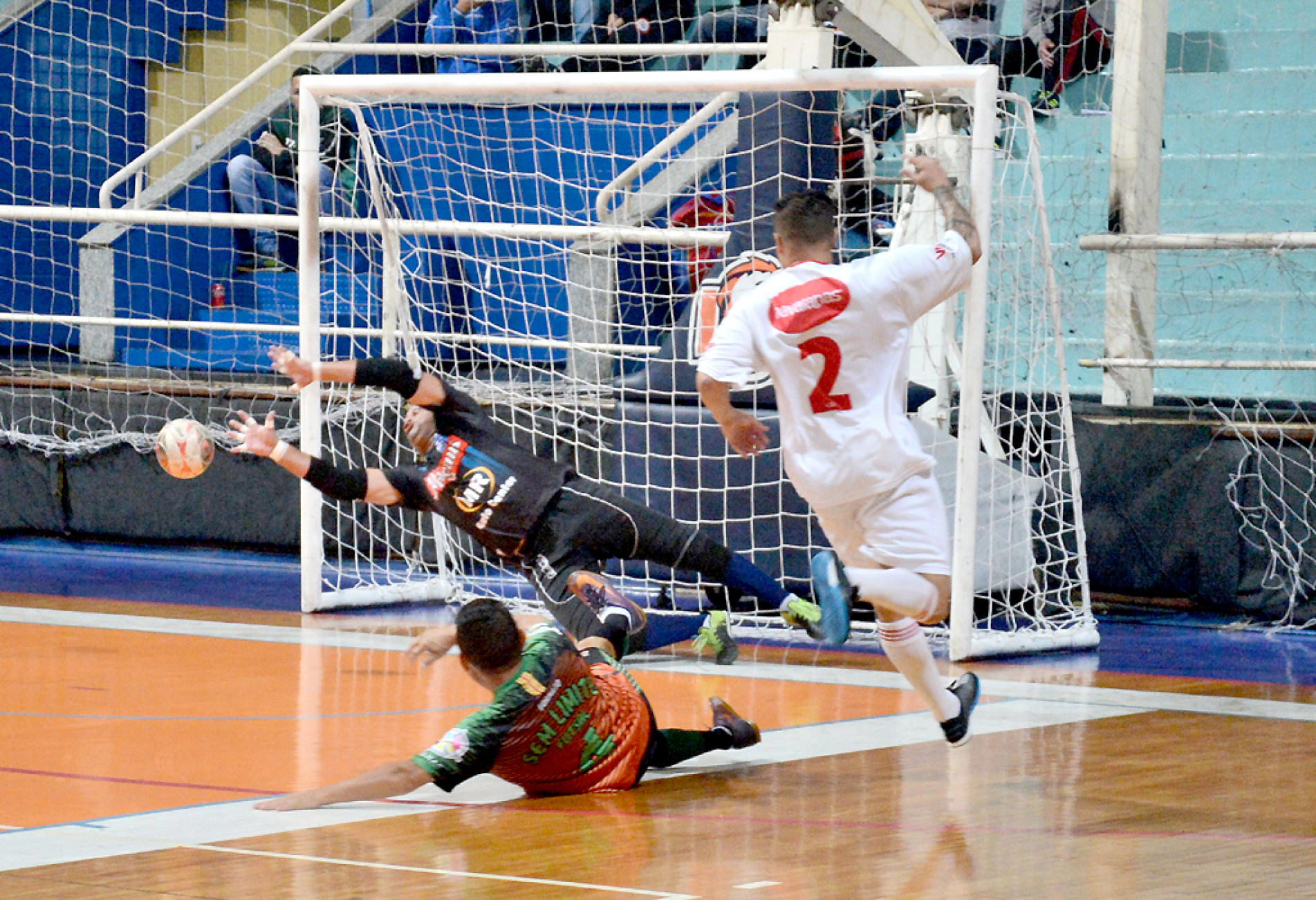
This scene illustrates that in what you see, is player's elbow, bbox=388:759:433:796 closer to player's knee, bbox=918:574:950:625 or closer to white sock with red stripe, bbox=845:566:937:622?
white sock with red stripe, bbox=845:566:937:622

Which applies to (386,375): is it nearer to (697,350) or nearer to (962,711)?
(697,350)

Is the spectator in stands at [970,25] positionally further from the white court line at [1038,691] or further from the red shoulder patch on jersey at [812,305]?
the red shoulder patch on jersey at [812,305]

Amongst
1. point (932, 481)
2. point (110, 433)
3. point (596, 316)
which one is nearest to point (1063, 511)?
point (596, 316)

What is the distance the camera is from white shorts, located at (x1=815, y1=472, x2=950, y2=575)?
5.60 m

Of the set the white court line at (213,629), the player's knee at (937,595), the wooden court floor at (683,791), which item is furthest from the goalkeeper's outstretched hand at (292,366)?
the player's knee at (937,595)

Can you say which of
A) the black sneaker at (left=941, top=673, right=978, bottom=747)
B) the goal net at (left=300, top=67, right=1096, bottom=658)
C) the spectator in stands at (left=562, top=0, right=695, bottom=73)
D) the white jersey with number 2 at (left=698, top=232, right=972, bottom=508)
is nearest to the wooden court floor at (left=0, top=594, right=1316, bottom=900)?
the black sneaker at (left=941, top=673, right=978, bottom=747)

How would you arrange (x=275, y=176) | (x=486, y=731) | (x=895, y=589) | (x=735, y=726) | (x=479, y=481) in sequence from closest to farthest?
(x=486, y=731), (x=895, y=589), (x=735, y=726), (x=479, y=481), (x=275, y=176)

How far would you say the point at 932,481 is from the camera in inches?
224

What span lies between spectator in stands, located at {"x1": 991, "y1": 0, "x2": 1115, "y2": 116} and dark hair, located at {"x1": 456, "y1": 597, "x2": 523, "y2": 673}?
310 inches

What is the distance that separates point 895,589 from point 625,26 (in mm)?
8893

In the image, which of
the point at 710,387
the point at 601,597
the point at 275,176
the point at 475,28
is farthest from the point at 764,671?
the point at 475,28

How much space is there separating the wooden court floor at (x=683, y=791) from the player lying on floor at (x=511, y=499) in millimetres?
515

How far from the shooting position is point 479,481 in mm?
7457

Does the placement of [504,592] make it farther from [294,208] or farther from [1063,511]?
[294,208]
